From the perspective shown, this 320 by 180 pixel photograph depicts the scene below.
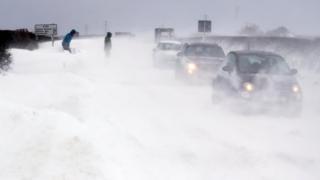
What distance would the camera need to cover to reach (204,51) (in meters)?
21.2

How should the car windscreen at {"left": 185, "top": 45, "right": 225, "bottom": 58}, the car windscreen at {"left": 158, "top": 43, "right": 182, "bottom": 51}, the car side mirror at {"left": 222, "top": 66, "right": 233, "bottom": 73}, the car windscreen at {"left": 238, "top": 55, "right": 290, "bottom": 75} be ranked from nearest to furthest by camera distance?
the car windscreen at {"left": 238, "top": 55, "right": 290, "bottom": 75} < the car side mirror at {"left": 222, "top": 66, "right": 233, "bottom": 73} < the car windscreen at {"left": 185, "top": 45, "right": 225, "bottom": 58} < the car windscreen at {"left": 158, "top": 43, "right": 182, "bottom": 51}

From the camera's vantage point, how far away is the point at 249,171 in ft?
25.4

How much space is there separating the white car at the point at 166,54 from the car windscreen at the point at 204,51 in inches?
375

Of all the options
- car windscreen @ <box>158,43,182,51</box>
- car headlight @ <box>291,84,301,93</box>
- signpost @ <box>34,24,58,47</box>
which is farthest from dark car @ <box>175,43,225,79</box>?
signpost @ <box>34,24,58,47</box>

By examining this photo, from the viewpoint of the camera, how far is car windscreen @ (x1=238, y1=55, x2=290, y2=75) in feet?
45.3

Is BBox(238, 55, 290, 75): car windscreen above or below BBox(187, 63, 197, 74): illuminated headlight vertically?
above

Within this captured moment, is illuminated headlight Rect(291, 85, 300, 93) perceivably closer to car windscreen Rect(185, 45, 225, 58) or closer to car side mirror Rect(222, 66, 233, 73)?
car side mirror Rect(222, 66, 233, 73)

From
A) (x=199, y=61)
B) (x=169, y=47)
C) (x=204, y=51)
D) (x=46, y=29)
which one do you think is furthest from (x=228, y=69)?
(x=46, y=29)

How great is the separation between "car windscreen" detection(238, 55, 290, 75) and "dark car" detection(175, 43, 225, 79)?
541 cm

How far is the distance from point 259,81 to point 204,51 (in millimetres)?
8016

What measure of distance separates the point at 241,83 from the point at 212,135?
10.6 ft

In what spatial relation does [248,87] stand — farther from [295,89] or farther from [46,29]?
[46,29]

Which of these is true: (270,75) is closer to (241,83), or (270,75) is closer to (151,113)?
(241,83)

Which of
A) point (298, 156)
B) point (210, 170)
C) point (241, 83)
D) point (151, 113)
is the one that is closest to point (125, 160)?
point (210, 170)
